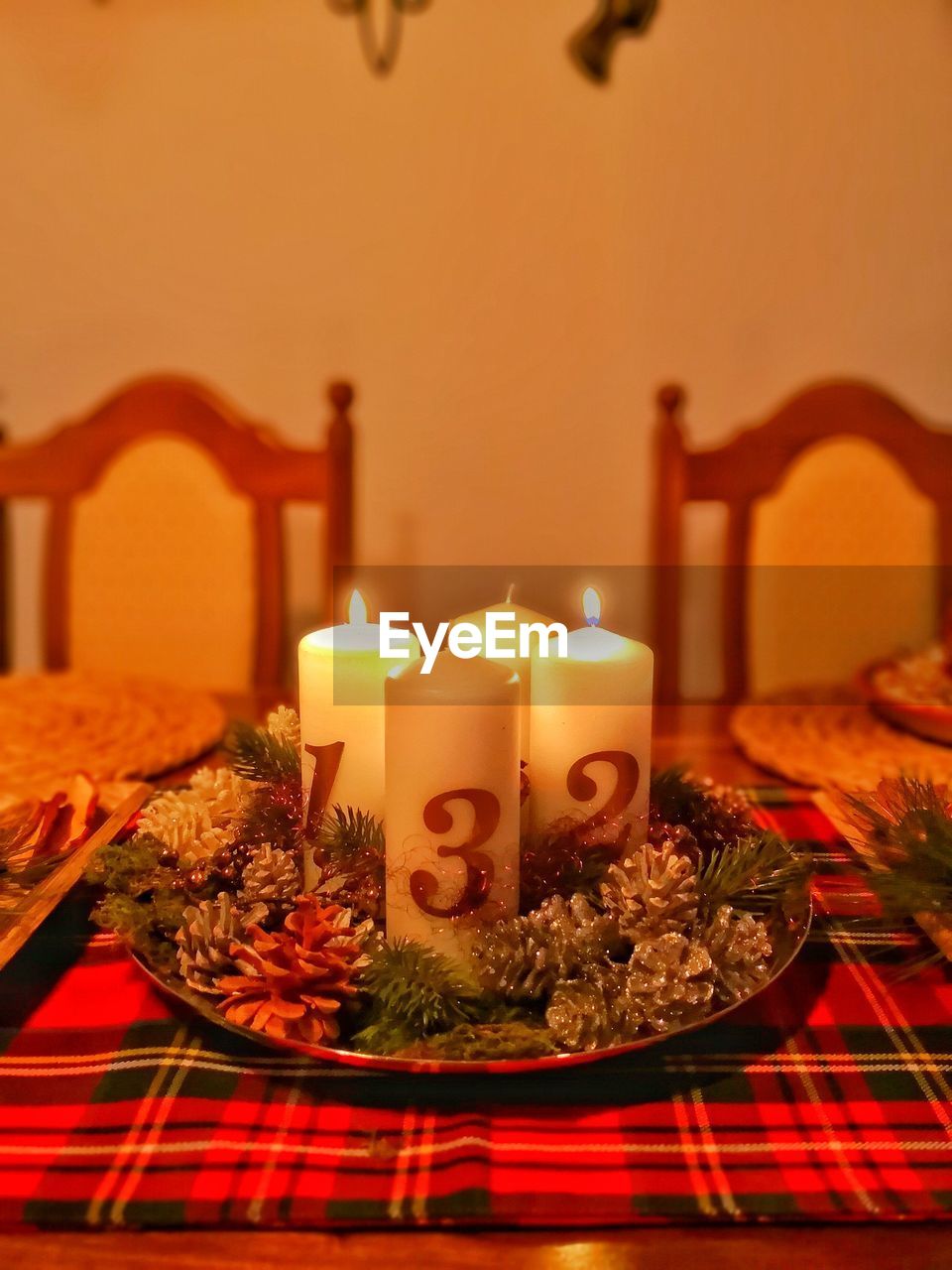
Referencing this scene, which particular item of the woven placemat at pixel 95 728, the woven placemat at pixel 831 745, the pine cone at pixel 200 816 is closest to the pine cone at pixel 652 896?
the pine cone at pixel 200 816

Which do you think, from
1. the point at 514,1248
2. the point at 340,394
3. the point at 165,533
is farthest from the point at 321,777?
the point at 165,533

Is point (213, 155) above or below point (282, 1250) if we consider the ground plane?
above

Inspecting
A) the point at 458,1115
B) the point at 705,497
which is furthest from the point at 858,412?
the point at 458,1115

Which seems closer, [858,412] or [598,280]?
[858,412]

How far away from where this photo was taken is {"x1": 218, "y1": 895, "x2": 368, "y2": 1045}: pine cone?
48cm

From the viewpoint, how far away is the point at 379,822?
579 mm

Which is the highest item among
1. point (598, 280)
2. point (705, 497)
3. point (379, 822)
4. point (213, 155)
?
point (213, 155)

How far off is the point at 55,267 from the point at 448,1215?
1.83 metres

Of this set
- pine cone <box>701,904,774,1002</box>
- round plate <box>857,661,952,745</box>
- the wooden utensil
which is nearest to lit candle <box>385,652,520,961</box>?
pine cone <box>701,904,774,1002</box>

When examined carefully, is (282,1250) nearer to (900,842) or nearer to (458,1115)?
(458,1115)

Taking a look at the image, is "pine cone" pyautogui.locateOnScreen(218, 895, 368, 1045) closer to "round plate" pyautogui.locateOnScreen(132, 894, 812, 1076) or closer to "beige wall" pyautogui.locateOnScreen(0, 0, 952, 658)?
"round plate" pyautogui.locateOnScreen(132, 894, 812, 1076)

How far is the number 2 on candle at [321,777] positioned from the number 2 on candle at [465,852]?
0.08m

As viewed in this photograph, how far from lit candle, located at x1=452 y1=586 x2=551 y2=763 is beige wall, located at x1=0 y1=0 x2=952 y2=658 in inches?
49.6

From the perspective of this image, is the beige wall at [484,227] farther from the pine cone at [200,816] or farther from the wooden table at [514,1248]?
the wooden table at [514,1248]
